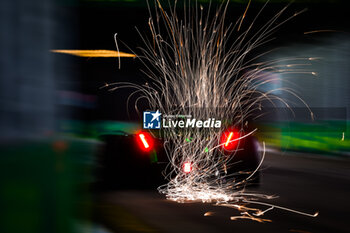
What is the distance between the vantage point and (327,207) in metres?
7.08

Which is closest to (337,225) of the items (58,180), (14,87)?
(58,180)

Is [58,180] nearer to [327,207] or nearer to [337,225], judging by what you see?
[327,207]

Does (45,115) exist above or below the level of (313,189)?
above

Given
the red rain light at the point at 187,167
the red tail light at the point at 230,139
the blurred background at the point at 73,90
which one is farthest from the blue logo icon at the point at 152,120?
the blurred background at the point at 73,90

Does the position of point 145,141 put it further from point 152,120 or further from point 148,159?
point 152,120

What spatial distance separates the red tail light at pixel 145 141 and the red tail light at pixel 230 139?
1.15m

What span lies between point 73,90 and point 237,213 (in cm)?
899

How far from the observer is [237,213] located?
6391 mm

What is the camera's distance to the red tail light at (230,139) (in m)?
7.87

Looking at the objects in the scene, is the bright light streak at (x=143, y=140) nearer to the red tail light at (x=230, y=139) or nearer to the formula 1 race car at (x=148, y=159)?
the formula 1 race car at (x=148, y=159)

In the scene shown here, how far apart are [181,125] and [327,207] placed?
2.36 meters

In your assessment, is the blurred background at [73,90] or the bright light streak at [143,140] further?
the bright light streak at [143,140]

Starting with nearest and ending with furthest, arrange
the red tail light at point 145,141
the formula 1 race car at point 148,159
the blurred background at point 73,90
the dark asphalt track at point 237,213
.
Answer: the dark asphalt track at point 237,213, the blurred background at point 73,90, the formula 1 race car at point 148,159, the red tail light at point 145,141

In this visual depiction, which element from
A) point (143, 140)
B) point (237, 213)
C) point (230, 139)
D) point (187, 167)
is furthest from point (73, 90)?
point (237, 213)
